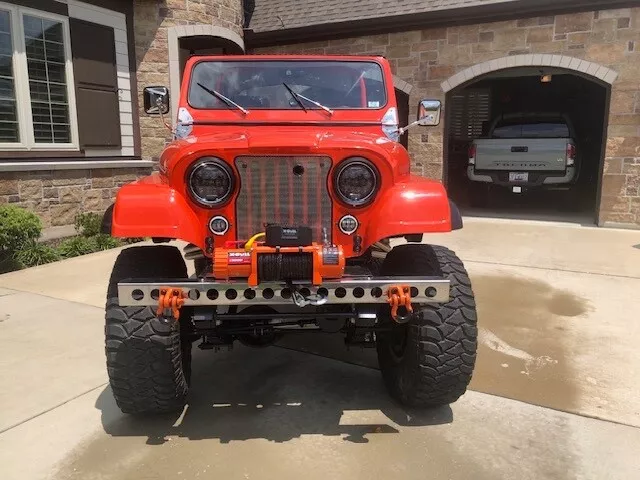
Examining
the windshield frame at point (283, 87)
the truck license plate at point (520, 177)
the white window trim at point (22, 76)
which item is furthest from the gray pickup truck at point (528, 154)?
the white window trim at point (22, 76)

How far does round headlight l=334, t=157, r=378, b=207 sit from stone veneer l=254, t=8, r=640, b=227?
312 inches

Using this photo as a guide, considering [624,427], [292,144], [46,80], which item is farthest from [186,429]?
[46,80]

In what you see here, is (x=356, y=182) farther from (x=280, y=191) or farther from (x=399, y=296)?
(x=399, y=296)

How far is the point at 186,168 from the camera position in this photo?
8.82ft

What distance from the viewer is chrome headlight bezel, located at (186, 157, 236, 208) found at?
269 centimetres

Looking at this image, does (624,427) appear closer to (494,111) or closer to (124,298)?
(124,298)

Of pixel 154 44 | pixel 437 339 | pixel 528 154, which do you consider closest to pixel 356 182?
pixel 437 339

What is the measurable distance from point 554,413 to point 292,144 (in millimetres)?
2121

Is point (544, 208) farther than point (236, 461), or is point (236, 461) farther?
point (544, 208)

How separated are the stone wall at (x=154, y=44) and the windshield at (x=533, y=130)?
6246 mm

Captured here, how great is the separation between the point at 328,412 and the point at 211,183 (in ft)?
4.78

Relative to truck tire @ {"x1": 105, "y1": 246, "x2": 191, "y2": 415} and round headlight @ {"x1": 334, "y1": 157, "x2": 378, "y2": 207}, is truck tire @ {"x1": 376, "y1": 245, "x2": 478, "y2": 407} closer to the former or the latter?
round headlight @ {"x1": 334, "y1": 157, "x2": 378, "y2": 207}

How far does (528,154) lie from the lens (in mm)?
10336

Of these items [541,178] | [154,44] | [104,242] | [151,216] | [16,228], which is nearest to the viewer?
[151,216]
